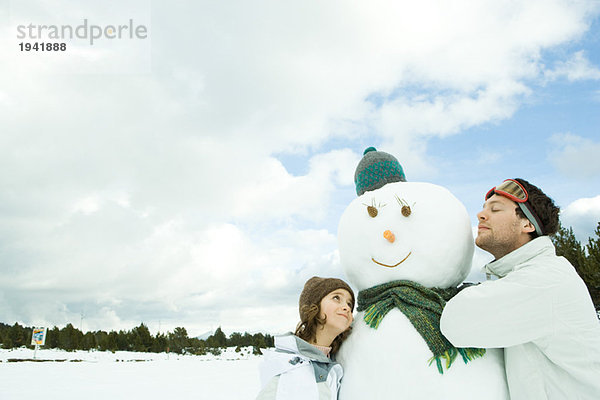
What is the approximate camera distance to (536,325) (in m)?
2.12

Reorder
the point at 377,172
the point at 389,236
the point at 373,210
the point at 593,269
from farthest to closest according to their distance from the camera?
the point at 593,269, the point at 377,172, the point at 373,210, the point at 389,236

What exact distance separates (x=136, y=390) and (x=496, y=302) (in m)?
10.1

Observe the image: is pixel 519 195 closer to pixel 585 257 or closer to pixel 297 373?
pixel 297 373

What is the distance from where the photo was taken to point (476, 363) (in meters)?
2.35

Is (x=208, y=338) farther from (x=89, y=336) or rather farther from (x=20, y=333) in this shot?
(x=20, y=333)

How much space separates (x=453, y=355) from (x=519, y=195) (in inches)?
37.3

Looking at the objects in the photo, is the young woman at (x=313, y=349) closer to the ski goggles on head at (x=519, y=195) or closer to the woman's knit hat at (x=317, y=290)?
the woman's knit hat at (x=317, y=290)

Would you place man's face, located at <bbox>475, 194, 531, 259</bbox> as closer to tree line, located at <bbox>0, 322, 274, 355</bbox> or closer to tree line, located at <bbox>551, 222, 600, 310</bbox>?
tree line, located at <bbox>551, 222, 600, 310</bbox>

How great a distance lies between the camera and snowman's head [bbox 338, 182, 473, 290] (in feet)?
8.69

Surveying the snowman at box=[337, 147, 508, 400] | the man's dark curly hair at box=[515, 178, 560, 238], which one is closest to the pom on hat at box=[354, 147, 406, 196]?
the snowman at box=[337, 147, 508, 400]

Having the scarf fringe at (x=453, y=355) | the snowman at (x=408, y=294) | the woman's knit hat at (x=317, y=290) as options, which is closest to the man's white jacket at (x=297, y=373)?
the snowman at (x=408, y=294)

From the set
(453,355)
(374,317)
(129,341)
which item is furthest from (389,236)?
(129,341)

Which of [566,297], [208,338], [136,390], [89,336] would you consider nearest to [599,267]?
[136,390]

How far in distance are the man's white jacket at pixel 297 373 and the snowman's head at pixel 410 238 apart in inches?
22.3
